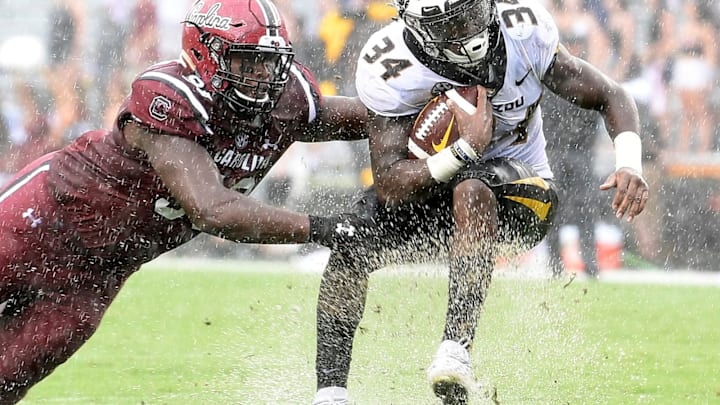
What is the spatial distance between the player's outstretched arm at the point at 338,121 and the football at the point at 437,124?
10.4 inches

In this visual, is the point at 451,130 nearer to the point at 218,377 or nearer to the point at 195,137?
the point at 195,137

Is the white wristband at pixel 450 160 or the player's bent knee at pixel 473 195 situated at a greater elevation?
the white wristband at pixel 450 160

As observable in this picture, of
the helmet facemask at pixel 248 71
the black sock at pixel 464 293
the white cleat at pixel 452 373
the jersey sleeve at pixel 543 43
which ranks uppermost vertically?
the helmet facemask at pixel 248 71

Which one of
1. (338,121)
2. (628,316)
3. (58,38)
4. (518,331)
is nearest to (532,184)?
(338,121)

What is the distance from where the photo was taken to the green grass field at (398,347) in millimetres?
5772

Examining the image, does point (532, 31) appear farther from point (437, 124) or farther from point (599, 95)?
point (437, 124)

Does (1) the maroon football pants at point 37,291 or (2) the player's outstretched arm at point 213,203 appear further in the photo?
(1) the maroon football pants at point 37,291

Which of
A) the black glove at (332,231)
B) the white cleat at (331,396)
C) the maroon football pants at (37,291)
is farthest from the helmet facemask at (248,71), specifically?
the white cleat at (331,396)

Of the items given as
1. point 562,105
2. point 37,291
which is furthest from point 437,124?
point 562,105

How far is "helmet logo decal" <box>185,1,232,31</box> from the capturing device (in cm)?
457

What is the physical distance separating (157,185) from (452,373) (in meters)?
1.21

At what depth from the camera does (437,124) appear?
16.0ft

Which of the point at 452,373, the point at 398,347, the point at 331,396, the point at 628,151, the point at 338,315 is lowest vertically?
the point at 398,347

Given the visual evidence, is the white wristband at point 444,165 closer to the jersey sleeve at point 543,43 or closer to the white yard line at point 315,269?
the jersey sleeve at point 543,43
